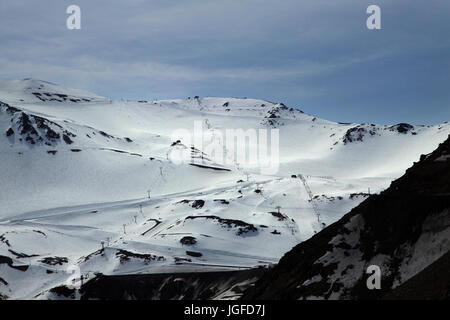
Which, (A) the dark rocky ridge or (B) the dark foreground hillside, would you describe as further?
(A) the dark rocky ridge

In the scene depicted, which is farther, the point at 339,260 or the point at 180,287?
the point at 180,287

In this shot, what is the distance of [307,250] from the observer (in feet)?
215

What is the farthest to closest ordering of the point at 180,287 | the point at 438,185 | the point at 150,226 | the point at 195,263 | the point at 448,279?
the point at 150,226, the point at 195,263, the point at 180,287, the point at 438,185, the point at 448,279

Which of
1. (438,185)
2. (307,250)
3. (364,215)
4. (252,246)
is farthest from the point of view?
(252,246)

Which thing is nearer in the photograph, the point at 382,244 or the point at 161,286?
the point at 382,244

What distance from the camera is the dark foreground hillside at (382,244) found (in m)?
50.4

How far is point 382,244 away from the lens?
2179 inches

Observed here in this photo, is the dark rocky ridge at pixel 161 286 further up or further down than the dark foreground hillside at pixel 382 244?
further down

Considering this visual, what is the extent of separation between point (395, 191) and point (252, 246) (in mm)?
110728

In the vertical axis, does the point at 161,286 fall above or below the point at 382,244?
below

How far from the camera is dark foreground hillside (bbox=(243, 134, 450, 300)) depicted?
5041cm

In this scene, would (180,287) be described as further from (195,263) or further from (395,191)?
(395,191)
